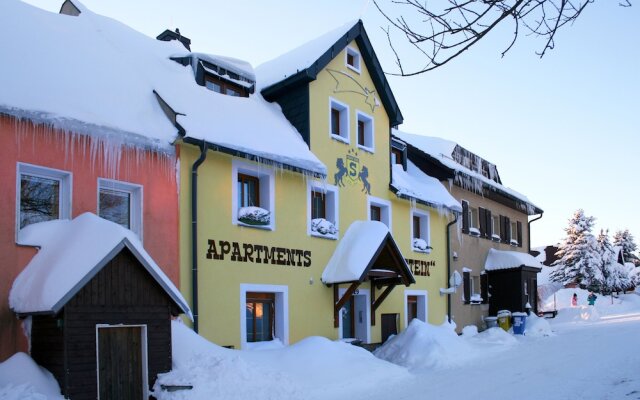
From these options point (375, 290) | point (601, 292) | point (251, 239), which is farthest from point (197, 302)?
point (601, 292)

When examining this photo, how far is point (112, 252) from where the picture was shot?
11242 millimetres

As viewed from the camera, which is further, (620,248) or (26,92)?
(620,248)

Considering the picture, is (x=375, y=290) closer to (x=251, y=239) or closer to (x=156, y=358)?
(x=251, y=239)

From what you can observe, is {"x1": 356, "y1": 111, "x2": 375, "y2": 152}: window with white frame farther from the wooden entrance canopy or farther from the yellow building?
the wooden entrance canopy

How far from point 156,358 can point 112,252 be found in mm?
2173

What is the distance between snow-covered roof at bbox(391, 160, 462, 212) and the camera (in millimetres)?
22689

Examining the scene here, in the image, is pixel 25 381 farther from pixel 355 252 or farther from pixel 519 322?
pixel 519 322

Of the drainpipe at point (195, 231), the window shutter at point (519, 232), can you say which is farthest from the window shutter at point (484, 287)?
the drainpipe at point (195, 231)

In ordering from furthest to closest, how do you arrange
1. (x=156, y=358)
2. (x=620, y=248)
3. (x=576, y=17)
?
1. (x=620, y=248)
2. (x=156, y=358)
3. (x=576, y=17)

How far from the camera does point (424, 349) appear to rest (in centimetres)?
1923

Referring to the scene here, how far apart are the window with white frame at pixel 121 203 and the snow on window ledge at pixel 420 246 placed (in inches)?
Answer: 447

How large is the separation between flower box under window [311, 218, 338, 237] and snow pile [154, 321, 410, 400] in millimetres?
3099

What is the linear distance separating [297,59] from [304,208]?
15.7ft

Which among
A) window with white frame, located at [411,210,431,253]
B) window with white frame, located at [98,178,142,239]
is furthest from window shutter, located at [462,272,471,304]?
window with white frame, located at [98,178,142,239]
